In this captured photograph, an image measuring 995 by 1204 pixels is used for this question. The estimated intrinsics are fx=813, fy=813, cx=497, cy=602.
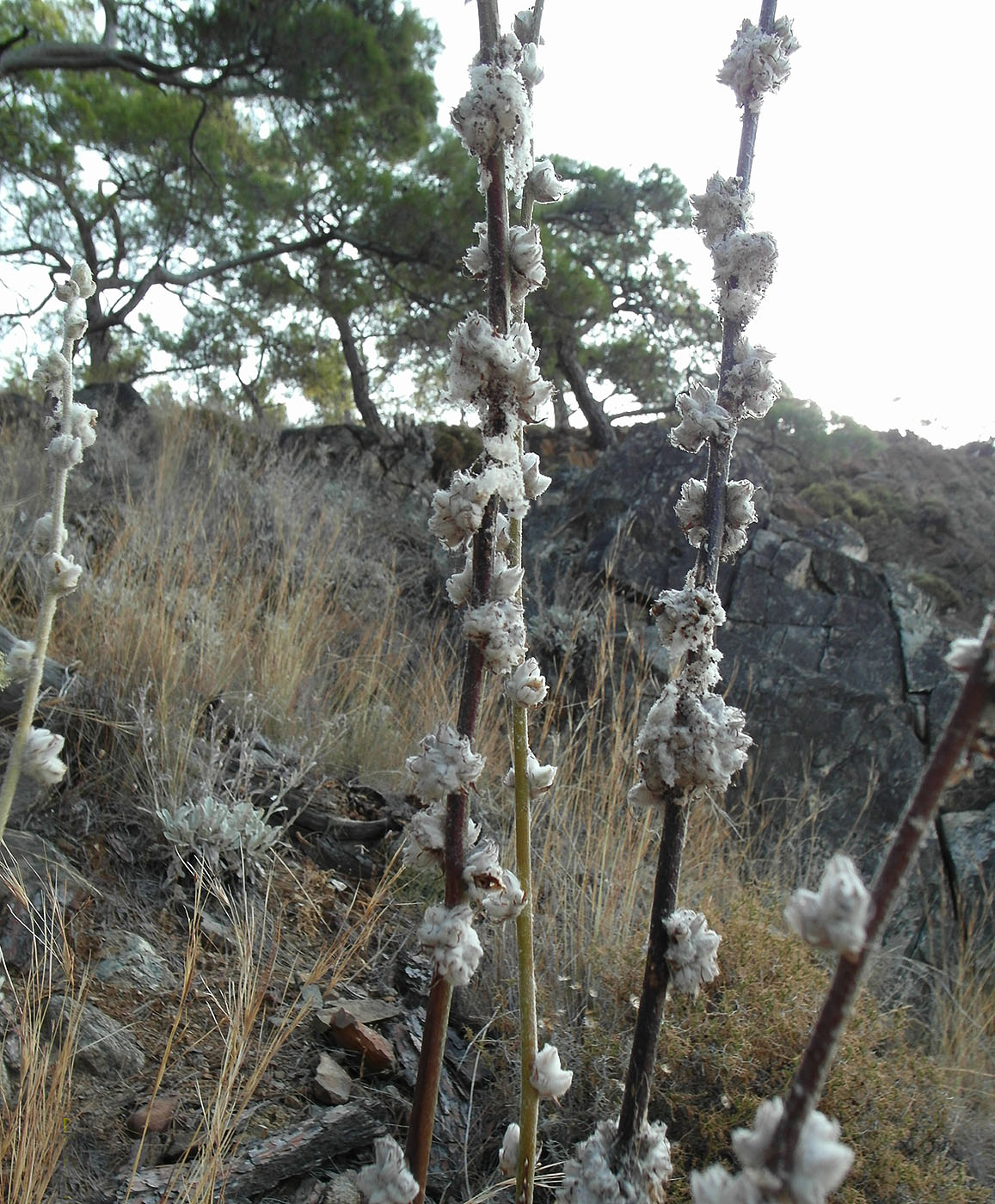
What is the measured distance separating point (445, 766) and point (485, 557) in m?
0.17

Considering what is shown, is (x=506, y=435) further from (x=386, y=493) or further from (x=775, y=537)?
(x=386, y=493)

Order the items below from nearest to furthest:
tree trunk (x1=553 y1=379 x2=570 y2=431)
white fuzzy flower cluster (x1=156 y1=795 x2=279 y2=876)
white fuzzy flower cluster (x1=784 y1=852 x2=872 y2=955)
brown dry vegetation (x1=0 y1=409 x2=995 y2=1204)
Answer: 1. white fuzzy flower cluster (x1=784 y1=852 x2=872 y2=955)
2. brown dry vegetation (x1=0 y1=409 x2=995 y2=1204)
3. white fuzzy flower cluster (x1=156 y1=795 x2=279 y2=876)
4. tree trunk (x1=553 y1=379 x2=570 y2=431)

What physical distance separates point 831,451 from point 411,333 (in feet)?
15.4

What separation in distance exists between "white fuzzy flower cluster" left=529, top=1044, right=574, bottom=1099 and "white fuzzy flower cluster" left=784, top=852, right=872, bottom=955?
0.38m

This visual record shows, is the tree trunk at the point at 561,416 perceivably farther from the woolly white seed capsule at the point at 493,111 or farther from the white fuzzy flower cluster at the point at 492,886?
the white fuzzy flower cluster at the point at 492,886

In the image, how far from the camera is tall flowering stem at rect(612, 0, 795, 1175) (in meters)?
0.67

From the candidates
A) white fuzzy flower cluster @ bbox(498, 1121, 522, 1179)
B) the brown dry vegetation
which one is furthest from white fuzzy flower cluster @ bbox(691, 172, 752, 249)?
the brown dry vegetation

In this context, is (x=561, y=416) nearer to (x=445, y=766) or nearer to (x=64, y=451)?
(x=64, y=451)

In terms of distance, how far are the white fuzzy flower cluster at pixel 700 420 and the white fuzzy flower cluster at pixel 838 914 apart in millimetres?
454

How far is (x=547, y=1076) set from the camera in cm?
68

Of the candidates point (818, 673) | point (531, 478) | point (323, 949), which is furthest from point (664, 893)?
point (818, 673)

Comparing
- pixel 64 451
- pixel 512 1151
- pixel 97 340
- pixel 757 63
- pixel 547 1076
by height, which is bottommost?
pixel 512 1151

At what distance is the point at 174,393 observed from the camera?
7.67 m

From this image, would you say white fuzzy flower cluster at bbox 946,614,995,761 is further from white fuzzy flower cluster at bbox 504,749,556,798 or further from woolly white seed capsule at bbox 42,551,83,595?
woolly white seed capsule at bbox 42,551,83,595
